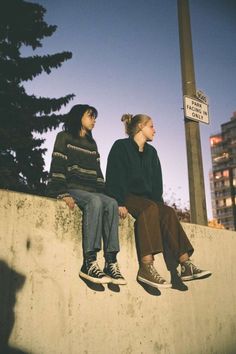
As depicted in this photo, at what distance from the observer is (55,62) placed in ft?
54.1

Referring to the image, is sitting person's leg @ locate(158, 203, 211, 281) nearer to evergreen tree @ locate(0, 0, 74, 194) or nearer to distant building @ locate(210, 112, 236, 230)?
evergreen tree @ locate(0, 0, 74, 194)

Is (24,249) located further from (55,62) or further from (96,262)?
(55,62)

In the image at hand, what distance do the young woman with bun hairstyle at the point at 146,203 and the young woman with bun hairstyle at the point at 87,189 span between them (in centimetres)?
26

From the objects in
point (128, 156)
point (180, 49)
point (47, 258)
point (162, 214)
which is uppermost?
point (180, 49)

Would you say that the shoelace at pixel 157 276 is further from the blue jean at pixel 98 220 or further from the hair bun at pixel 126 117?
the hair bun at pixel 126 117

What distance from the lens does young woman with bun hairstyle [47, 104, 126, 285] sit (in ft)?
10.8

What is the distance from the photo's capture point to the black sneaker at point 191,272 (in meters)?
3.77

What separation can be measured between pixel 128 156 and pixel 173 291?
63.9 inches

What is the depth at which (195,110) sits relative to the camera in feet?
18.5

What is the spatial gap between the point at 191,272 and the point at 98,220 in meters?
1.18

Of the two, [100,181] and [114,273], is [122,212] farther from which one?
[114,273]

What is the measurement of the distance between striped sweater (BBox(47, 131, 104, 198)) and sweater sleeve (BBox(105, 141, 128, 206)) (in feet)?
0.38

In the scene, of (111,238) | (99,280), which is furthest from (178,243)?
(99,280)

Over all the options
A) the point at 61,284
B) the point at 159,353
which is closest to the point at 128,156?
the point at 61,284
